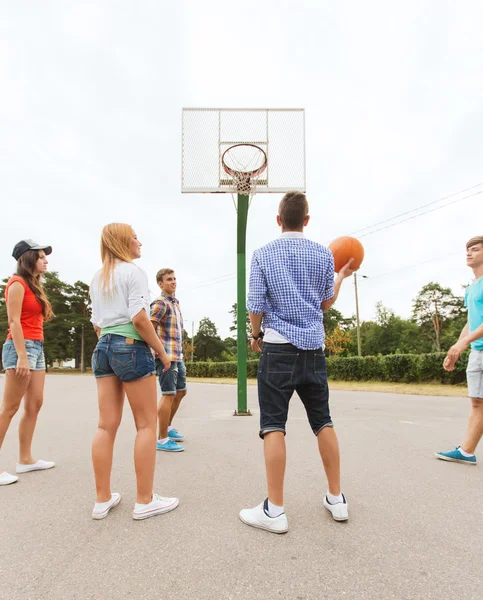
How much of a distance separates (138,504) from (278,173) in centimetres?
621

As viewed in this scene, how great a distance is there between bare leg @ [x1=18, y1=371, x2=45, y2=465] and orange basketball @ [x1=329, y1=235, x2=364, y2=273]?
9.35ft

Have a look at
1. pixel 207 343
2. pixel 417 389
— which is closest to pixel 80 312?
pixel 207 343

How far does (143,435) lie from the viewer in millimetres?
2650

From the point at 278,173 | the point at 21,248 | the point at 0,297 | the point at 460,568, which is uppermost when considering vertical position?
the point at 0,297

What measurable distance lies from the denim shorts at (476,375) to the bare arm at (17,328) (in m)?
3.90

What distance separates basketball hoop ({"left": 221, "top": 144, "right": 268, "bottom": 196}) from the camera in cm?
719

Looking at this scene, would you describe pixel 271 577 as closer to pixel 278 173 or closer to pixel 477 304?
pixel 477 304

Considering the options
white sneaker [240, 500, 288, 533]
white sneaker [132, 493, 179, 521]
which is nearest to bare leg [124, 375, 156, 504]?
white sneaker [132, 493, 179, 521]

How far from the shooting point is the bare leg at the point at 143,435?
8.60 feet

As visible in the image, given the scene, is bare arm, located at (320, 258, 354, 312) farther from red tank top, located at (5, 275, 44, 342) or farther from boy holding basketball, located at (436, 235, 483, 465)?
red tank top, located at (5, 275, 44, 342)

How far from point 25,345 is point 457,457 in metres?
4.08

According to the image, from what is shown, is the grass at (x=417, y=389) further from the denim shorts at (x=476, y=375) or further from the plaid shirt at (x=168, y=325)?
the plaid shirt at (x=168, y=325)

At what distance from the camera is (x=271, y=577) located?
1.88 meters

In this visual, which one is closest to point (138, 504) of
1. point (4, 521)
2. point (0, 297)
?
point (4, 521)
